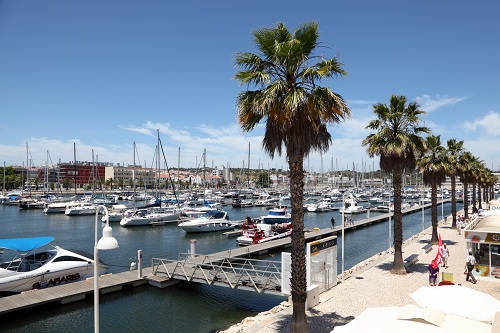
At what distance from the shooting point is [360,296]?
16.8 metres

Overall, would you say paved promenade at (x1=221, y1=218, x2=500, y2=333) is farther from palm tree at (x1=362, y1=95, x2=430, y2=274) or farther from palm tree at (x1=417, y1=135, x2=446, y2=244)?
palm tree at (x1=417, y1=135, x2=446, y2=244)

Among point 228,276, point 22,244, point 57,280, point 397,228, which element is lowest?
point 57,280

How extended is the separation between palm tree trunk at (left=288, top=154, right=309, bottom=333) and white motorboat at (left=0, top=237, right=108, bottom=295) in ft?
56.0

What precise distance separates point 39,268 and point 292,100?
1960 centimetres

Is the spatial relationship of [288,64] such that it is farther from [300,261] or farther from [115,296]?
[115,296]

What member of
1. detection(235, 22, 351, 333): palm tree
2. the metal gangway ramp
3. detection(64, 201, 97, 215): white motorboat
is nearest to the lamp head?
detection(235, 22, 351, 333): palm tree

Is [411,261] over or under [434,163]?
under

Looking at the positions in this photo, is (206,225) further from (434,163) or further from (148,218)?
(434,163)

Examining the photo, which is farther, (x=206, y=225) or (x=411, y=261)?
(x=206, y=225)

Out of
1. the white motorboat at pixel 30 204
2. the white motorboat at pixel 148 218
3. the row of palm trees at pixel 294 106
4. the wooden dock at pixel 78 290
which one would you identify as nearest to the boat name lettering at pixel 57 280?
the wooden dock at pixel 78 290

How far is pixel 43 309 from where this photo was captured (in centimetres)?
1884

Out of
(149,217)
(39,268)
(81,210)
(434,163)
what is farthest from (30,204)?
(434,163)

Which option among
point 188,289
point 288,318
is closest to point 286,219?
point 188,289

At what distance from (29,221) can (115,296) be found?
2153 inches
